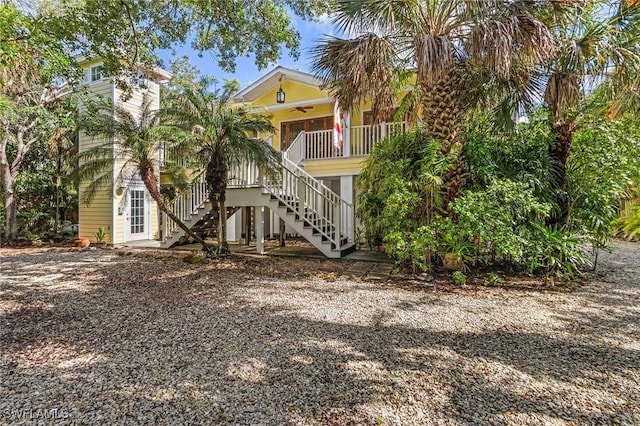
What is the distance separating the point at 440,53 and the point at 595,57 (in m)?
2.87

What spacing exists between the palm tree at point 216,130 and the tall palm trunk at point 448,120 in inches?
160

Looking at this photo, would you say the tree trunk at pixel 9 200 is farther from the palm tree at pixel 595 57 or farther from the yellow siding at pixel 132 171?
the palm tree at pixel 595 57

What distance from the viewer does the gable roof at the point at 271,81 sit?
1274 cm

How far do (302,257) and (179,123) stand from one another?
4.66 meters

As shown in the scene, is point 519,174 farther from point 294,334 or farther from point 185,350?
point 185,350

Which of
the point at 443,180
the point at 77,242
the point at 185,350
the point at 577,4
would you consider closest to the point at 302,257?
the point at 443,180

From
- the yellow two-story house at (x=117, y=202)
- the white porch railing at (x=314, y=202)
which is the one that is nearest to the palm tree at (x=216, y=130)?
the white porch railing at (x=314, y=202)

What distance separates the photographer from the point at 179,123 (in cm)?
816

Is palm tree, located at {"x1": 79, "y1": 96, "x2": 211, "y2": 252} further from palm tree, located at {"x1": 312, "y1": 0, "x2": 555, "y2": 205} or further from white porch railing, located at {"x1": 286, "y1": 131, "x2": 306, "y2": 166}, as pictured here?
palm tree, located at {"x1": 312, "y1": 0, "x2": 555, "y2": 205}

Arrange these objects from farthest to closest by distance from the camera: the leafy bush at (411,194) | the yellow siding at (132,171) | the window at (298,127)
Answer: the window at (298,127)
the yellow siding at (132,171)
the leafy bush at (411,194)

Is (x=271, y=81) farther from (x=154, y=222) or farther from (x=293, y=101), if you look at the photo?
(x=154, y=222)

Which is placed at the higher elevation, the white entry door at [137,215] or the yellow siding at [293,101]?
the yellow siding at [293,101]

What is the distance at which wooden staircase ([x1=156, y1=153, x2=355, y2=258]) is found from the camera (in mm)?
9062

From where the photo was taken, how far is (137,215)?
1345cm
